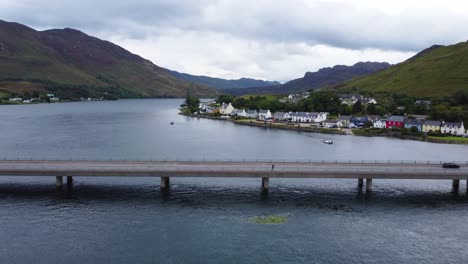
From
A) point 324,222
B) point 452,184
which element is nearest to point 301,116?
point 452,184

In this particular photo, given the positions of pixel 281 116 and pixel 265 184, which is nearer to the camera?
pixel 265 184

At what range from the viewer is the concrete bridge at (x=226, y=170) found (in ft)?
161

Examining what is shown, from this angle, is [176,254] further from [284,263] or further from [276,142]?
[276,142]

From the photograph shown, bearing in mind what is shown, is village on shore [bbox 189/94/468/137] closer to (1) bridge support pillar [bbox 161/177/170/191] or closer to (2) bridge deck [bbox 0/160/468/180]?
(2) bridge deck [bbox 0/160/468/180]

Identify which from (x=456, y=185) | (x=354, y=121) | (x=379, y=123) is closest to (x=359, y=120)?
(x=354, y=121)

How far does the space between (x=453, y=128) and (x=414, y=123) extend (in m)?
11.3

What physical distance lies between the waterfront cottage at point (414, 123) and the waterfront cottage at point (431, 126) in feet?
3.54

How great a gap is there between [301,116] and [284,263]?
118 metres

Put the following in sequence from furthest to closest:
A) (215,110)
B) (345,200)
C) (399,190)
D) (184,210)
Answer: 1. (215,110)
2. (399,190)
3. (345,200)
4. (184,210)

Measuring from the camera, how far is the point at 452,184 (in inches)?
2147

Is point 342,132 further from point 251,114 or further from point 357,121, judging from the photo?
point 251,114

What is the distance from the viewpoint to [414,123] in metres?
116

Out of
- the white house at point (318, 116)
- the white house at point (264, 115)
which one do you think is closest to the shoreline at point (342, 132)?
the white house at point (318, 116)

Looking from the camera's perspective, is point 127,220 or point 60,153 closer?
point 127,220
